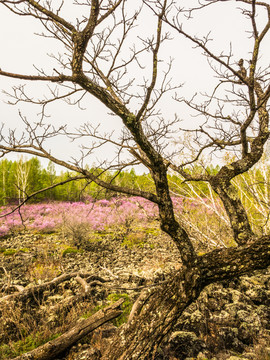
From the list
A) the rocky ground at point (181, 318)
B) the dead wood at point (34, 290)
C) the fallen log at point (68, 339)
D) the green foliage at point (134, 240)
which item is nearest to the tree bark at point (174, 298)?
the rocky ground at point (181, 318)

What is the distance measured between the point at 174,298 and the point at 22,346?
2669mm

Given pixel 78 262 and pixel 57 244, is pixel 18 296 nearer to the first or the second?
pixel 78 262

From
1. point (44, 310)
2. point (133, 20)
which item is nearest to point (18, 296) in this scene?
point (44, 310)

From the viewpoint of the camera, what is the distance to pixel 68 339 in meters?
3.01

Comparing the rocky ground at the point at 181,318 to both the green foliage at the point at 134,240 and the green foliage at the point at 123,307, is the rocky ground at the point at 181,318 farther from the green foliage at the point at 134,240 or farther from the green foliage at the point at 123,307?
the green foliage at the point at 134,240

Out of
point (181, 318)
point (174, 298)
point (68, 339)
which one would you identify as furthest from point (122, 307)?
point (174, 298)

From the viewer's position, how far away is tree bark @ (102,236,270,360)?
211 centimetres

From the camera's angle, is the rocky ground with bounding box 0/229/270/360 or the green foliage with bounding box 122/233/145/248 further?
the green foliage with bounding box 122/233/145/248

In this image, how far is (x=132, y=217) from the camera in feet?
40.3

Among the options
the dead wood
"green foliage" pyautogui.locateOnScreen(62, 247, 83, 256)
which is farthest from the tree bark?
"green foliage" pyautogui.locateOnScreen(62, 247, 83, 256)

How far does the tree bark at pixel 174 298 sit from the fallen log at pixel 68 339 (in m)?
1.04

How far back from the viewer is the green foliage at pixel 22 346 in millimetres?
3141

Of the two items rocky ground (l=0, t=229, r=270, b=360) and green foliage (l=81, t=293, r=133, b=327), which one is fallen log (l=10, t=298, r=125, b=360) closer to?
rocky ground (l=0, t=229, r=270, b=360)

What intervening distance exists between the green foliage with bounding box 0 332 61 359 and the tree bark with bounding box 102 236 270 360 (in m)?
1.77
